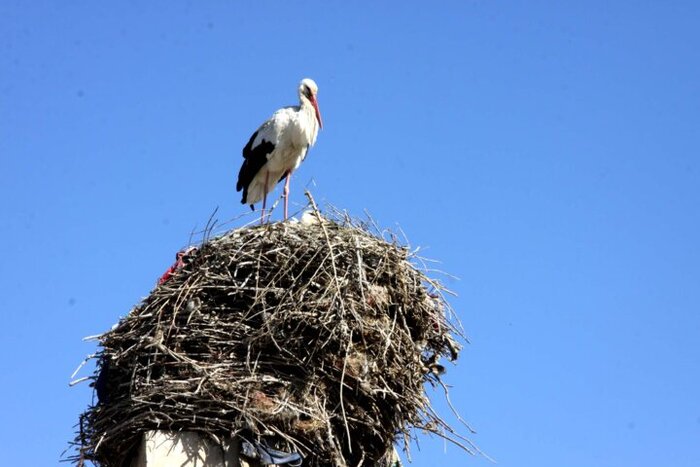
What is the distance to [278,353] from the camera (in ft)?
25.7

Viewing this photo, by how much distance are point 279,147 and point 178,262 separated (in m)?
3.13

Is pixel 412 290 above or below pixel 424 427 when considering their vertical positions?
above

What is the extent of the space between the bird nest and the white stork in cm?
294

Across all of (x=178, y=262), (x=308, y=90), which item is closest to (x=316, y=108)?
(x=308, y=90)

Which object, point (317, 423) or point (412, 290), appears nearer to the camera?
point (317, 423)

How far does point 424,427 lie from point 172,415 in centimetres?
191

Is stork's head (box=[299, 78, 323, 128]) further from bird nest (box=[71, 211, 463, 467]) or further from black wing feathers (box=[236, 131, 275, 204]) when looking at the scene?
bird nest (box=[71, 211, 463, 467])

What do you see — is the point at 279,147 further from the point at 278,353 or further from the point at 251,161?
the point at 278,353

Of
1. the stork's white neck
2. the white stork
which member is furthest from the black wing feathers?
the stork's white neck

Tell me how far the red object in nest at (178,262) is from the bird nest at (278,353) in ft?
0.10

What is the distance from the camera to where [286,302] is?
7855 millimetres

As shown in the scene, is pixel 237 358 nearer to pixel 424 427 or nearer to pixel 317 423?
pixel 317 423

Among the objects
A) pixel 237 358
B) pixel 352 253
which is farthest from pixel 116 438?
pixel 352 253

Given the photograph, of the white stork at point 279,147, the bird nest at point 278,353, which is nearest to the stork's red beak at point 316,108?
the white stork at point 279,147
